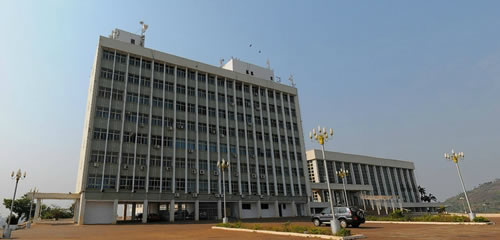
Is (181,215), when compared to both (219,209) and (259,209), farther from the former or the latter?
(259,209)

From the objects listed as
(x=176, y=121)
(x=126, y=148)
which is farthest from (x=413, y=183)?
(x=126, y=148)

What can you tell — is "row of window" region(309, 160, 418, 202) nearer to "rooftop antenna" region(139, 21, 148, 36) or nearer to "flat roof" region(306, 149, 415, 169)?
"flat roof" region(306, 149, 415, 169)

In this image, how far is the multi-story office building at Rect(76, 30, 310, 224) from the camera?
39.6 m

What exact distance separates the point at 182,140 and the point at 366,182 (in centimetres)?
5207

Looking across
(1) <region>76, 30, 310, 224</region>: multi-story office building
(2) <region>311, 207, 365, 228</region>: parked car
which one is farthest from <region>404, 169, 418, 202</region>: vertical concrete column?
(2) <region>311, 207, 365, 228</region>: parked car

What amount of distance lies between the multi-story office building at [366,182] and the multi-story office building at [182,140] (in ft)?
32.2

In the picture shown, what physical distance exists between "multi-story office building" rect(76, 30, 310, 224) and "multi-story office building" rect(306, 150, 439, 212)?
9810 millimetres

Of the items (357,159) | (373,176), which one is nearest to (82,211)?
(357,159)

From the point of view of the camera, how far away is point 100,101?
4106 centimetres

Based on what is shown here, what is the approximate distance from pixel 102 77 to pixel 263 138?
93.5 ft

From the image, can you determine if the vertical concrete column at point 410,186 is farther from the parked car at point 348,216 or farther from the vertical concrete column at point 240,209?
the parked car at point 348,216

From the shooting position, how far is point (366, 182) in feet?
249

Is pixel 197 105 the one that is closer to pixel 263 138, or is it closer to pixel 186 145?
pixel 186 145

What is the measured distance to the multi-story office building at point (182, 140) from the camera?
130ft
